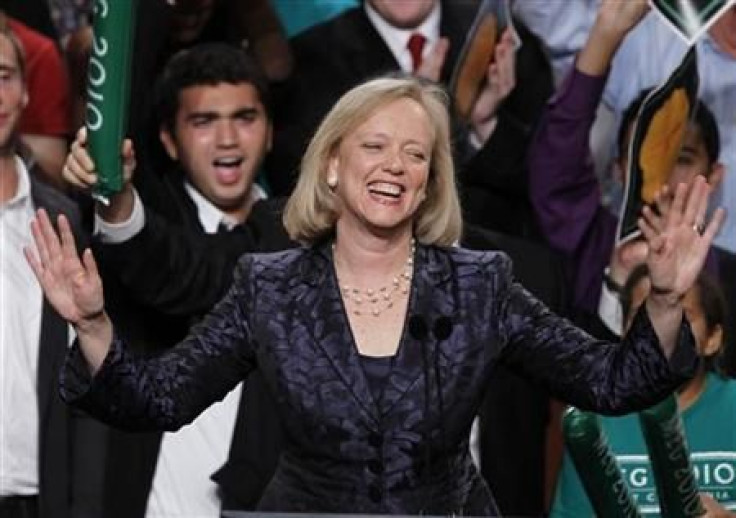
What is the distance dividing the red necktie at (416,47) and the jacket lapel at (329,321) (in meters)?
1.71

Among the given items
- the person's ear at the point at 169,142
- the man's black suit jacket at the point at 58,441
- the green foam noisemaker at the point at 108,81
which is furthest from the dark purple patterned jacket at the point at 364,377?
the person's ear at the point at 169,142

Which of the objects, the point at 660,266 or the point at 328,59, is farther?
the point at 328,59

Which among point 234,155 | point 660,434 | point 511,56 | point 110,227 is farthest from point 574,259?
point 660,434

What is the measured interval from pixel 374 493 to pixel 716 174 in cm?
174

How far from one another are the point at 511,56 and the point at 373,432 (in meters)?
1.88

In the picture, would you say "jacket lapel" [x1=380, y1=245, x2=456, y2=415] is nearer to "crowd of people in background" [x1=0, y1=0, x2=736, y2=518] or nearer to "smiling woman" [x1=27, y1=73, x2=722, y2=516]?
"smiling woman" [x1=27, y1=73, x2=722, y2=516]

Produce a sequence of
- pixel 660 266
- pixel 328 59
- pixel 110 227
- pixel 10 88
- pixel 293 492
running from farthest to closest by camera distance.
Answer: pixel 328 59, pixel 10 88, pixel 110 227, pixel 293 492, pixel 660 266

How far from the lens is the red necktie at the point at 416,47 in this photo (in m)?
5.55

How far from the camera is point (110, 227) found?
187 inches

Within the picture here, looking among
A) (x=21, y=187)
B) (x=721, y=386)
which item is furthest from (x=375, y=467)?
(x=21, y=187)

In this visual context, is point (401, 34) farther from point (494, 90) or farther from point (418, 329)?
point (418, 329)

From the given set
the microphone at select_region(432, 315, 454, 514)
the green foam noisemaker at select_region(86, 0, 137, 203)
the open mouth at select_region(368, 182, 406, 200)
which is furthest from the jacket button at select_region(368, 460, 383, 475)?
the green foam noisemaker at select_region(86, 0, 137, 203)

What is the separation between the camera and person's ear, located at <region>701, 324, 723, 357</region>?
466 centimetres

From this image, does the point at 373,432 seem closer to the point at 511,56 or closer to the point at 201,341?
the point at 201,341
